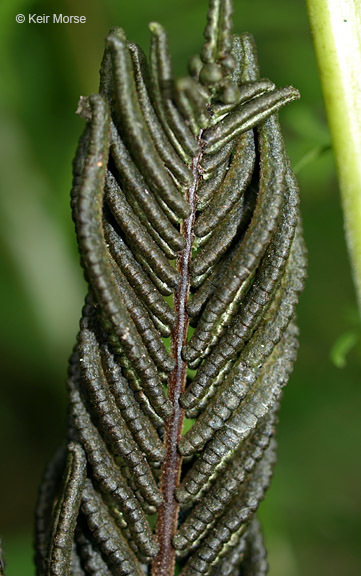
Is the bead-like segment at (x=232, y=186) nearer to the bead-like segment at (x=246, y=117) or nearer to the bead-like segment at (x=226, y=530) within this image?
the bead-like segment at (x=246, y=117)

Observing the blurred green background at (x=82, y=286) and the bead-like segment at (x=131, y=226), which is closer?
the bead-like segment at (x=131, y=226)

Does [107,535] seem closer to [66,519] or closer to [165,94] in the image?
[66,519]

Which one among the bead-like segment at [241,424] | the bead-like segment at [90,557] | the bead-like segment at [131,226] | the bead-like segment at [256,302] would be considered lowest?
the bead-like segment at [90,557]

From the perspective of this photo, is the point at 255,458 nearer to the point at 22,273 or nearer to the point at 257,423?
the point at 257,423

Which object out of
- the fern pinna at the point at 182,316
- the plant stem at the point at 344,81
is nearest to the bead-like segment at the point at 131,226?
the fern pinna at the point at 182,316

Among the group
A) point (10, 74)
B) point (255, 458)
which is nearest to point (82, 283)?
point (10, 74)

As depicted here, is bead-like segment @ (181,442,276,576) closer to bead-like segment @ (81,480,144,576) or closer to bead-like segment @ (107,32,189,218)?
bead-like segment @ (81,480,144,576)

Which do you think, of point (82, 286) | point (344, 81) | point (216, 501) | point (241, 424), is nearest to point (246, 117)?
point (344, 81)
